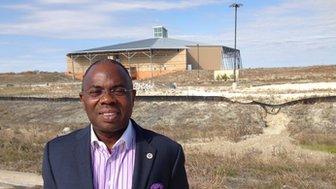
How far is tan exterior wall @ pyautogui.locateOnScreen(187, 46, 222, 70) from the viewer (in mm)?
66438

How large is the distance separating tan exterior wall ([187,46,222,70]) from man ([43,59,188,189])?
62979 mm

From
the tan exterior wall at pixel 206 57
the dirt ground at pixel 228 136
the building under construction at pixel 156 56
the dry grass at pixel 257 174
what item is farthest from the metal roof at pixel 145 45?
the dry grass at pixel 257 174

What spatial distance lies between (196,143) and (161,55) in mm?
47195

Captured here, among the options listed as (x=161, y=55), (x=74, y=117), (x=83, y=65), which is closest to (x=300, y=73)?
(x=161, y=55)

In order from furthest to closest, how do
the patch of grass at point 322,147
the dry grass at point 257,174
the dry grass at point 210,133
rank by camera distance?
1. the patch of grass at point 322,147
2. the dry grass at point 210,133
3. the dry grass at point 257,174

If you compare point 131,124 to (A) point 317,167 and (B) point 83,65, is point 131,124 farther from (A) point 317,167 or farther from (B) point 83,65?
(B) point 83,65

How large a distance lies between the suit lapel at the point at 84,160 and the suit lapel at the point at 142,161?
0.65 ft

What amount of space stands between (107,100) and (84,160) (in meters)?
0.28

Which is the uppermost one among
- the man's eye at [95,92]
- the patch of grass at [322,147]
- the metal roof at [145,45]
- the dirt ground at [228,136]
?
the metal roof at [145,45]

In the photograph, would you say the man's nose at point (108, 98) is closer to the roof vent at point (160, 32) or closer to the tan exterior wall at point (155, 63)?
the tan exterior wall at point (155, 63)

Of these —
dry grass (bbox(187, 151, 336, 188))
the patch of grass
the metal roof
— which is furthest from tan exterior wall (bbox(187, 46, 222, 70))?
dry grass (bbox(187, 151, 336, 188))

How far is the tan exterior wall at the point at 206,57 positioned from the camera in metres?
66.4

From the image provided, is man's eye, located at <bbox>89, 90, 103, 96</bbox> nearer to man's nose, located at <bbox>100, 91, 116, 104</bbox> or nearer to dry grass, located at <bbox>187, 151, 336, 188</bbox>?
man's nose, located at <bbox>100, 91, 116, 104</bbox>

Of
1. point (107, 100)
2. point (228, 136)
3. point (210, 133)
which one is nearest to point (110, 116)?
point (107, 100)
